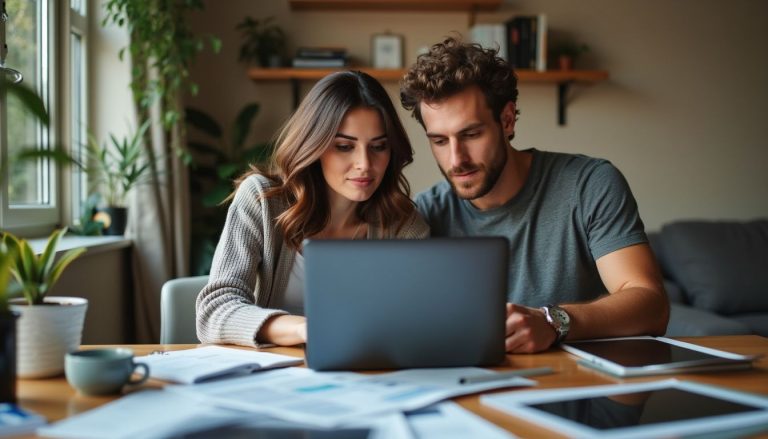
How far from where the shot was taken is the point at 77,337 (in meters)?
1.04

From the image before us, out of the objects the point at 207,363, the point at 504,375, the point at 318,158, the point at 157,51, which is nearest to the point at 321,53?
the point at 157,51

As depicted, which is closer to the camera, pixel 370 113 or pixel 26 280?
pixel 26 280

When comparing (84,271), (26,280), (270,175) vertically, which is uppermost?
(270,175)

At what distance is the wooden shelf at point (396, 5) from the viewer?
3.47 m

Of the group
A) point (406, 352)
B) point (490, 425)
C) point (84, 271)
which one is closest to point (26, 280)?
point (406, 352)

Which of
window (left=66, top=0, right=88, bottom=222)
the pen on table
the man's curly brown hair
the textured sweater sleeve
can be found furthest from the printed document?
window (left=66, top=0, right=88, bottom=222)

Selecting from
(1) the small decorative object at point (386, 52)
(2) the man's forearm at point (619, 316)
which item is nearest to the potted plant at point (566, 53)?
(1) the small decorative object at point (386, 52)

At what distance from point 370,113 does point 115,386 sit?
0.93 meters

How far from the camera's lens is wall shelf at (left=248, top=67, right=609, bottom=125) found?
11.2 ft

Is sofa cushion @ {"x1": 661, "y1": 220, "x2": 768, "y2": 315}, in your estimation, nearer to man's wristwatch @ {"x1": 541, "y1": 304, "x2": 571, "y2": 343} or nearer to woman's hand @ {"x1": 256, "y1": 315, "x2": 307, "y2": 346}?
man's wristwatch @ {"x1": 541, "y1": 304, "x2": 571, "y2": 343}

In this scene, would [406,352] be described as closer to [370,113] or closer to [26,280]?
[26,280]

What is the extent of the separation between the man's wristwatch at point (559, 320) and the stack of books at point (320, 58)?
2.43m

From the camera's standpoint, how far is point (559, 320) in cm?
126

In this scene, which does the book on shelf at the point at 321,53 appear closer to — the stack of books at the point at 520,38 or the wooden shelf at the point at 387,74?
the wooden shelf at the point at 387,74
